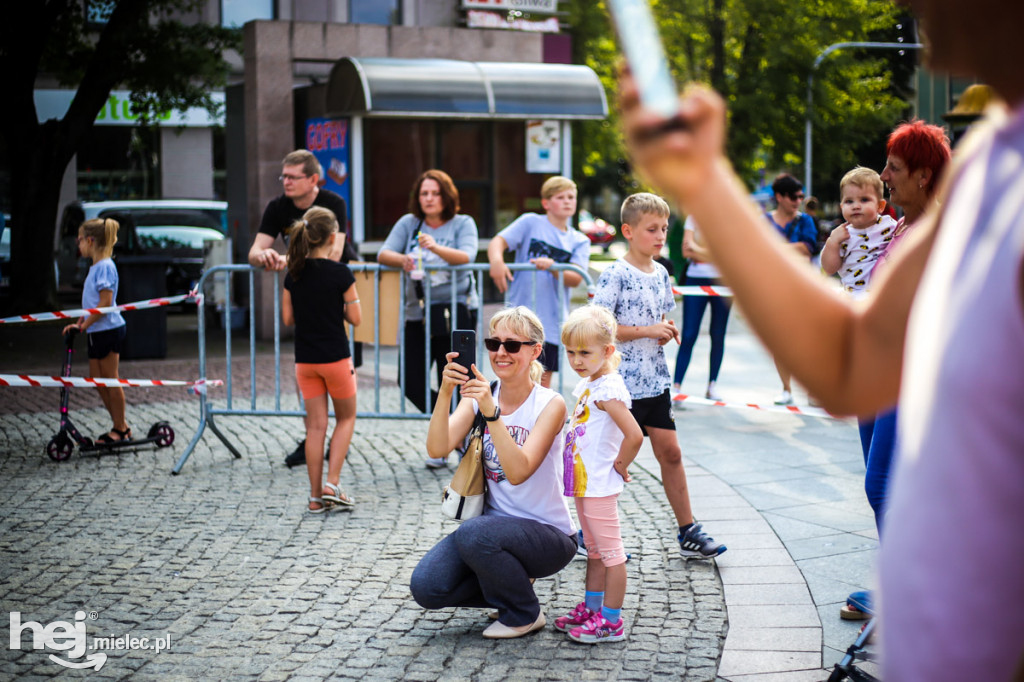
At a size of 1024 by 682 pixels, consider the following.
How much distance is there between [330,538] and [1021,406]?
508 cm

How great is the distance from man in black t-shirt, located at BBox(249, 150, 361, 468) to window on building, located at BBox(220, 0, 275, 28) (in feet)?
74.1

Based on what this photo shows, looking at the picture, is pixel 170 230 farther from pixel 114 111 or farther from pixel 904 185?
pixel 904 185

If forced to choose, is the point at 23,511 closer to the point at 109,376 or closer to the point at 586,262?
the point at 109,376

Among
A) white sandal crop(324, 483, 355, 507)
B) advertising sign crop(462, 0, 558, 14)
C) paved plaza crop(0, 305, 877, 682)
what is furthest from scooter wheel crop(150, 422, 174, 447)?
advertising sign crop(462, 0, 558, 14)

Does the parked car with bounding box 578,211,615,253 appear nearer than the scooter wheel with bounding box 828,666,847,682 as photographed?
No

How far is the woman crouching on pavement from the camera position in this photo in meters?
4.38

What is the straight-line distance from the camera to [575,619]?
4.43 m

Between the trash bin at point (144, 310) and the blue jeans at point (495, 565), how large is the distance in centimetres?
900

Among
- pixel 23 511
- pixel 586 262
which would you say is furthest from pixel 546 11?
pixel 23 511

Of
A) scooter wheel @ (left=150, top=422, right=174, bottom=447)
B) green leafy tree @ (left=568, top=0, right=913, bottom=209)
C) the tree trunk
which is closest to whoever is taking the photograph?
scooter wheel @ (left=150, top=422, right=174, bottom=447)

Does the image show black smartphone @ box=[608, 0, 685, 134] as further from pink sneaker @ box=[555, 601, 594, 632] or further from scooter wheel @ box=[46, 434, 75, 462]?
scooter wheel @ box=[46, 434, 75, 462]

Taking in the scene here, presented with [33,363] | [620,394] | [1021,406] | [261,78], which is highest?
[261,78]

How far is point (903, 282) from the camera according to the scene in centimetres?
140

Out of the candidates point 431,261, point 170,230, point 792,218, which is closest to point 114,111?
point 170,230
